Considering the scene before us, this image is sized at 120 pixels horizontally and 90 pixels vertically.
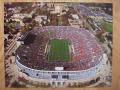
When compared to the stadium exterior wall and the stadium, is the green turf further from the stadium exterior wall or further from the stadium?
the stadium exterior wall

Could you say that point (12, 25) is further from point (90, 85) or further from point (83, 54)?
point (90, 85)

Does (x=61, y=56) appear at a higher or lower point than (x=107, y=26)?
lower

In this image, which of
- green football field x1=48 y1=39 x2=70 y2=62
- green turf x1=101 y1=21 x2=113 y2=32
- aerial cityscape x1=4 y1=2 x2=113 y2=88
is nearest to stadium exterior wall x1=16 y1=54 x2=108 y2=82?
aerial cityscape x1=4 y1=2 x2=113 y2=88

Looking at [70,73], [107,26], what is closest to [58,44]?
[70,73]

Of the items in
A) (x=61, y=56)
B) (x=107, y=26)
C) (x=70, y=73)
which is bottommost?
(x=70, y=73)

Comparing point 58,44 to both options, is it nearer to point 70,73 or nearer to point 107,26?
point 70,73

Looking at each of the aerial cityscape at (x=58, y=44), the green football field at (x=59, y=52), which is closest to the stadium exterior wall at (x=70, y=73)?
the aerial cityscape at (x=58, y=44)

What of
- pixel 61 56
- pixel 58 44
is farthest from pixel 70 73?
pixel 58 44
